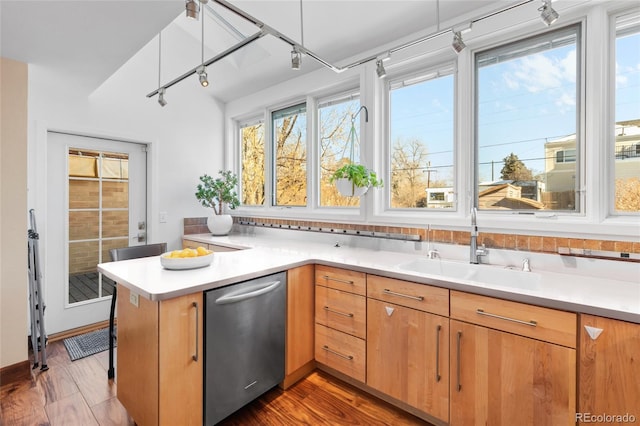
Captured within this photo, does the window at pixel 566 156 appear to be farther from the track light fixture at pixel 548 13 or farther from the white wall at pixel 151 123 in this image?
the white wall at pixel 151 123

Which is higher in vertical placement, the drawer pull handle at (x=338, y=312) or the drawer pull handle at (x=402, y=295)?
the drawer pull handle at (x=402, y=295)

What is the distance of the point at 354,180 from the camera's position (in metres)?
2.46

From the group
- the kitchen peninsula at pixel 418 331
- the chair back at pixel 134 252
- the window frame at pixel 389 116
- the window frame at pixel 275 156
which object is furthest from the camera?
the window frame at pixel 275 156

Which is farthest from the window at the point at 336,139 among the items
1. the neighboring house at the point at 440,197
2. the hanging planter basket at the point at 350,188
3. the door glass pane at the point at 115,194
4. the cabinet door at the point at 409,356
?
the door glass pane at the point at 115,194

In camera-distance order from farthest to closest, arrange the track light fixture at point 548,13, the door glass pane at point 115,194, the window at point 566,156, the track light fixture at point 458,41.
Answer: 1. the door glass pane at point 115,194
2. the window at point 566,156
3. the track light fixture at point 458,41
4. the track light fixture at point 548,13

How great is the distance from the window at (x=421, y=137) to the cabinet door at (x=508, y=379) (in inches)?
45.9

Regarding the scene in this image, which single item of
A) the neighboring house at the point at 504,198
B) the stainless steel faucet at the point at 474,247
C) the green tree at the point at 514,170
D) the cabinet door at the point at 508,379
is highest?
the green tree at the point at 514,170

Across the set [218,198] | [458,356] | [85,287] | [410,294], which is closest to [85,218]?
[85,287]

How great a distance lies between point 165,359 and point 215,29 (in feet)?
10.4

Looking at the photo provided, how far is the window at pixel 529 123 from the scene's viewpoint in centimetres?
187

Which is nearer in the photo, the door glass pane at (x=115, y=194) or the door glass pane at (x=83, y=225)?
the door glass pane at (x=83, y=225)

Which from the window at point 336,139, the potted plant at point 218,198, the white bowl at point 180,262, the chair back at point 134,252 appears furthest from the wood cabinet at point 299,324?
the potted plant at point 218,198

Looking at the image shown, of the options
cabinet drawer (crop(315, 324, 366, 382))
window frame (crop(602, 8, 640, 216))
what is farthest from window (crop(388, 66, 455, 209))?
cabinet drawer (crop(315, 324, 366, 382))

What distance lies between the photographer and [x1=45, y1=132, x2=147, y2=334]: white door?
2789 mm
